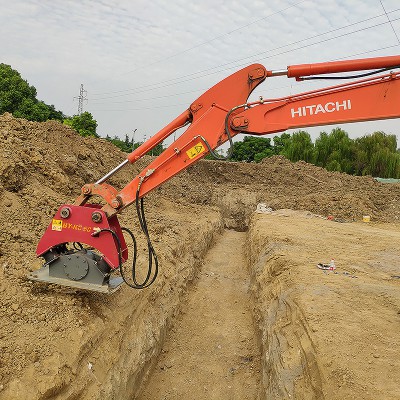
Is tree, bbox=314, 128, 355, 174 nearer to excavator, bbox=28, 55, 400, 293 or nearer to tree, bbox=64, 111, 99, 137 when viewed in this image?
tree, bbox=64, 111, 99, 137

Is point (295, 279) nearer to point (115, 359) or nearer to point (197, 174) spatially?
point (115, 359)

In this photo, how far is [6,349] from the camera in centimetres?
414

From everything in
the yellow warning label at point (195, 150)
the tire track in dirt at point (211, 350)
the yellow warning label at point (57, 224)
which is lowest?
the tire track in dirt at point (211, 350)

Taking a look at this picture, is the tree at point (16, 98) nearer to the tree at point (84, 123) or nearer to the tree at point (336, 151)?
the tree at point (84, 123)

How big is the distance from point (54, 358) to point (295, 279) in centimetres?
413

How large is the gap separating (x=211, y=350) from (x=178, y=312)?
1.46 m

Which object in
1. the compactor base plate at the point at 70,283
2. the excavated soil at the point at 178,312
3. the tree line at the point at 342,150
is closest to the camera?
the excavated soil at the point at 178,312

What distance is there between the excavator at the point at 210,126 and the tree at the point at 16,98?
32.1 metres

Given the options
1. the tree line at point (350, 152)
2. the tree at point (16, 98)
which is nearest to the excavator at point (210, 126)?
the tree at point (16, 98)

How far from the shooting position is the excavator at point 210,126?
4.68 meters

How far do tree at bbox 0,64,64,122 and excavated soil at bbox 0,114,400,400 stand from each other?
22.7m

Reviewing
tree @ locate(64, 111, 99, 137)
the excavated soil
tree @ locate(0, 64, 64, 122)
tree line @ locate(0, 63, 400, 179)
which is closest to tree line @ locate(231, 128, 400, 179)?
tree line @ locate(0, 63, 400, 179)

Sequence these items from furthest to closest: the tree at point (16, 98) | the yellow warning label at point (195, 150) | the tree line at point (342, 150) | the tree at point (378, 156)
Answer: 1. the tree at point (378, 156)
2. the tree line at point (342, 150)
3. the tree at point (16, 98)
4. the yellow warning label at point (195, 150)

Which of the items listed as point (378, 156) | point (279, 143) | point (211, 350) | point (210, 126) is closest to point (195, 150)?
point (210, 126)
